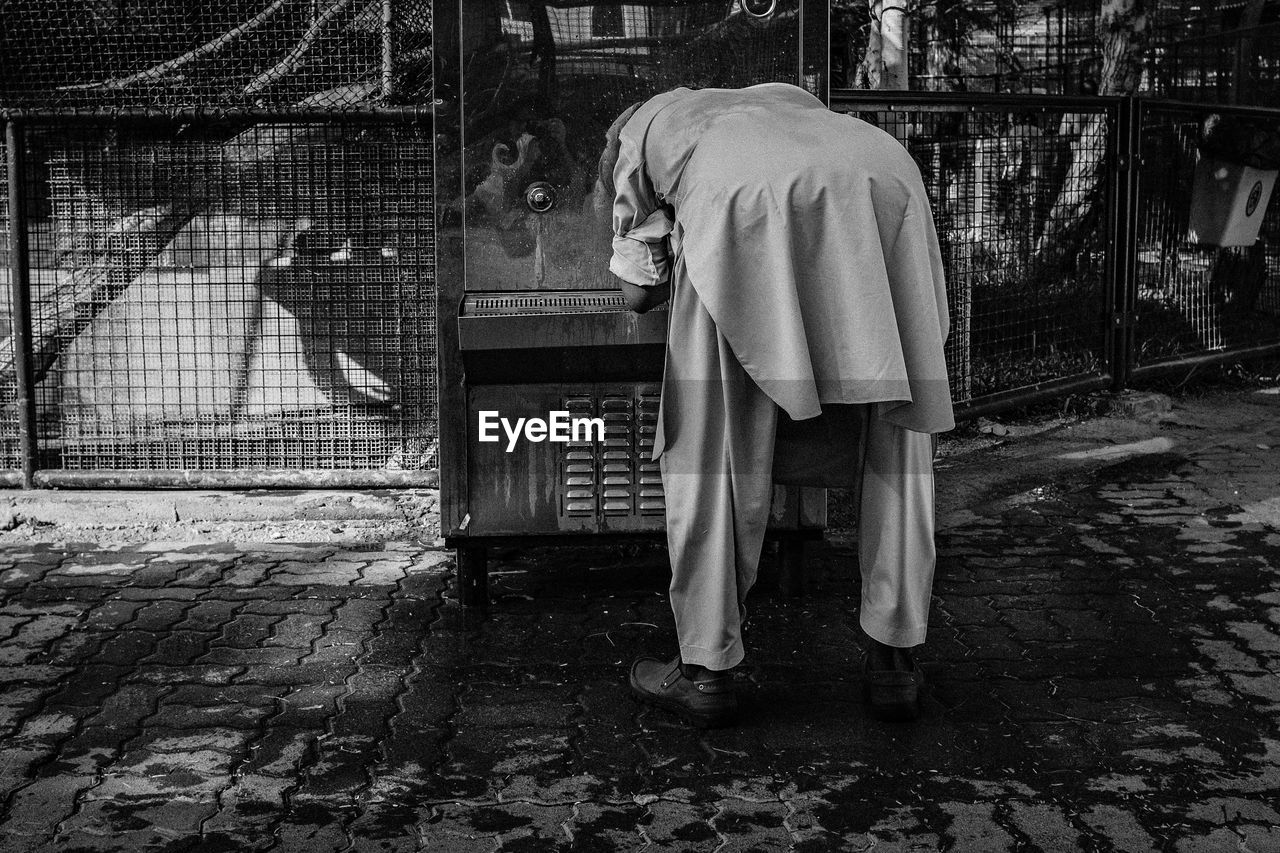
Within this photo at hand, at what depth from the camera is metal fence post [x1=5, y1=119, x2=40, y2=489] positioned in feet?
17.1

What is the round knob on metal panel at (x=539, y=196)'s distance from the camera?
3.97 meters

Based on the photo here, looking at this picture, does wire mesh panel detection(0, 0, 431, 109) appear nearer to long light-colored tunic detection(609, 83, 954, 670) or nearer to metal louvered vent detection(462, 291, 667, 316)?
metal louvered vent detection(462, 291, 667, 316)

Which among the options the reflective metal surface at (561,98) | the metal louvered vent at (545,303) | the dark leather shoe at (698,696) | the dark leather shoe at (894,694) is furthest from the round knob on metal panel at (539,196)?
the dark leather shoe at (894,694)

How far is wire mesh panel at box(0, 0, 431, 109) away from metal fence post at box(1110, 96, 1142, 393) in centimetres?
363

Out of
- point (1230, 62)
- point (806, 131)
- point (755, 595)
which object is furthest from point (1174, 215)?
point (806, 131)

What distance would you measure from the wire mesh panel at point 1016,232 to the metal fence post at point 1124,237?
65mm

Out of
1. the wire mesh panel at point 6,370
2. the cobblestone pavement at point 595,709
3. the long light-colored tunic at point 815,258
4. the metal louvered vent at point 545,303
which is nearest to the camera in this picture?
the cobblestone pavement at point 595,709

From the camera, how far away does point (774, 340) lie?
3043 millimetres

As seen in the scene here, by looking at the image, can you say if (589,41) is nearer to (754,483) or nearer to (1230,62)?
(754,483)

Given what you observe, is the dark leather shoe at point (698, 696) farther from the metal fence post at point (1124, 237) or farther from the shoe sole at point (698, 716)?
the metal fence post at point (1124, 237)

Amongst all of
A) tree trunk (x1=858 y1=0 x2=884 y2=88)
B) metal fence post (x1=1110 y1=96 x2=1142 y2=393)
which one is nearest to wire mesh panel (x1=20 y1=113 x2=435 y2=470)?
tree trunk (x1=858 y1=0 x2=884 y2=88)

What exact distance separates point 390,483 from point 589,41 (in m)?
2.06

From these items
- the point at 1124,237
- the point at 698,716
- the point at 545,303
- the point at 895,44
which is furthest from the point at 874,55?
the point at 698,716

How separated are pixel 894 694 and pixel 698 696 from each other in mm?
470
